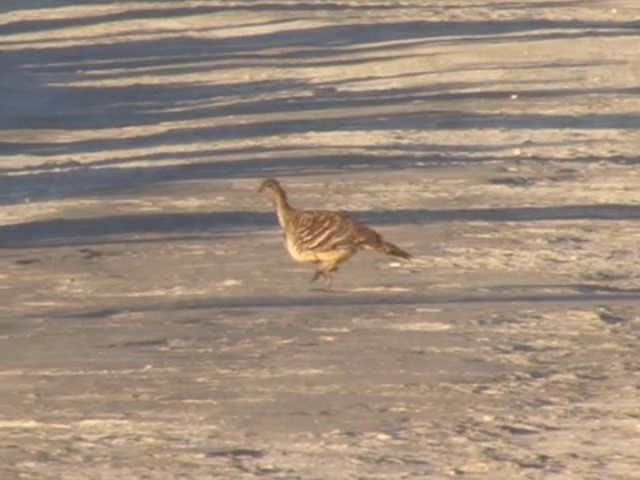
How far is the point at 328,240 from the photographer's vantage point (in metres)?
13.8

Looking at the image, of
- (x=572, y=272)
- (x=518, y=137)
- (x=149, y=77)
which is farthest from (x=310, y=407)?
(x=149, y=77)

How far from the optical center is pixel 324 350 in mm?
12172

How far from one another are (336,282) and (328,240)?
745 millimetres

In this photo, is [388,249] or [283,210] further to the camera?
[283,210]

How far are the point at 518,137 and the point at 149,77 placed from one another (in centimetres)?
1073

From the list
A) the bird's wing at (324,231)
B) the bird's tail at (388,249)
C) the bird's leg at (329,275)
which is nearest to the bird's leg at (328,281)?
the bird's leg at (329,275)

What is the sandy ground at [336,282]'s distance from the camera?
10086 millimetres

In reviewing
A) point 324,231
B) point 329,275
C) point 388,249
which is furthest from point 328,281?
point 388,249

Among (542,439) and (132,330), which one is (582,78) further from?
(542,439)

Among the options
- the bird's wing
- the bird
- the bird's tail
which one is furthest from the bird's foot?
the bird's tail

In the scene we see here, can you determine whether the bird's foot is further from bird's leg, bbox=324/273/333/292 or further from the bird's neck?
the bird's neck

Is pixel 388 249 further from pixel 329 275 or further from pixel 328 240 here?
pixel 329 275

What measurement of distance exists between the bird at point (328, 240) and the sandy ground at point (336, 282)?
22 cm

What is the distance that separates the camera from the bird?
45.2 ft
